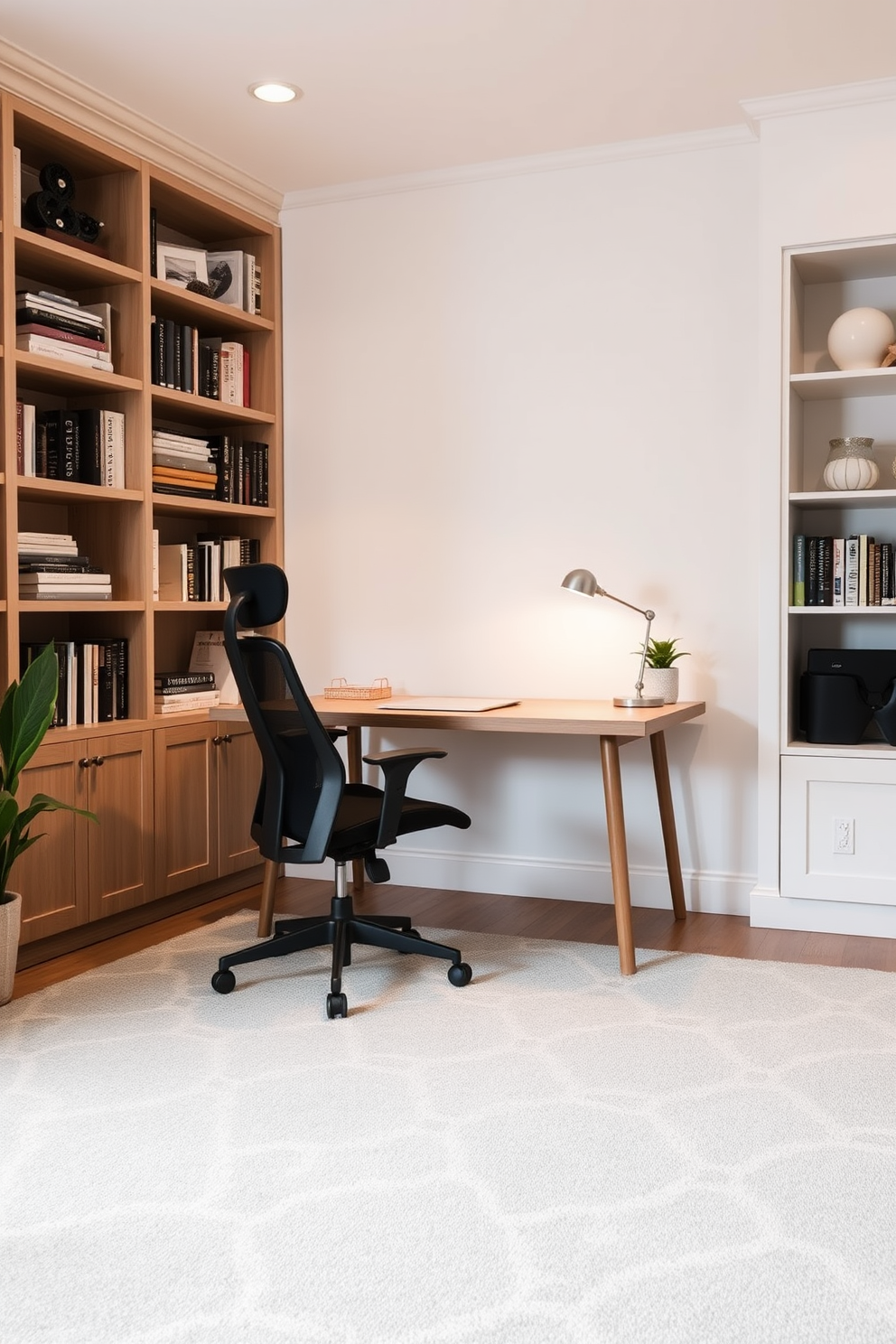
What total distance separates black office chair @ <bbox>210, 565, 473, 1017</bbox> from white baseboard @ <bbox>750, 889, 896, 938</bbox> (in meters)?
1.11

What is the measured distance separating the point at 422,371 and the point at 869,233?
1616 mm

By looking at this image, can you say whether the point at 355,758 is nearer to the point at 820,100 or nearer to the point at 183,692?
the point at 183,692

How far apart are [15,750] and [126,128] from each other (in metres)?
2.04

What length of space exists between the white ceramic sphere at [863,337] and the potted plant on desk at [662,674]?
1048mm

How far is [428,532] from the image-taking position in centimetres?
435

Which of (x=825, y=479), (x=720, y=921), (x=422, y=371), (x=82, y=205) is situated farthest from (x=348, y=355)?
(x=720, y=921)

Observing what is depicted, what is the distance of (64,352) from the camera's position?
3494 millimetres

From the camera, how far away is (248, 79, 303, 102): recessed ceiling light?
11.4ft

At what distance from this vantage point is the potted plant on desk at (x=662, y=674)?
3750 millimetres

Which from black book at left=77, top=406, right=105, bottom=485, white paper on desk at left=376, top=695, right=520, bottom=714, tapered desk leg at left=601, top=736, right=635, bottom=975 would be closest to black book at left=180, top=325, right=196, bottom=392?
black book at left=77, top=406, right=105, bottom=485

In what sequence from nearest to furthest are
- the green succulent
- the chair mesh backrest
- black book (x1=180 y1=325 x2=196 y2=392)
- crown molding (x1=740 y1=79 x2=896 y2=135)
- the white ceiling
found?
the chair mesh backrest
the white ceiling
crown molding (x1=740 y1=79 x2=896 y2=135)
the green succulent
black book (x1=180 y1=325 x2=196 y2=392)

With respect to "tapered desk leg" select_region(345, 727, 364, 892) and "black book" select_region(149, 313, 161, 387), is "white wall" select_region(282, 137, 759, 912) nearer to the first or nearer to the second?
"tapered desk leg" select_region(345, 727, 364, 892)

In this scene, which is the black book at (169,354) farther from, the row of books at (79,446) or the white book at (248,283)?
the white book at (248,283)

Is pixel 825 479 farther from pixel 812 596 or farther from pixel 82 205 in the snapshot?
pixel 82 205
